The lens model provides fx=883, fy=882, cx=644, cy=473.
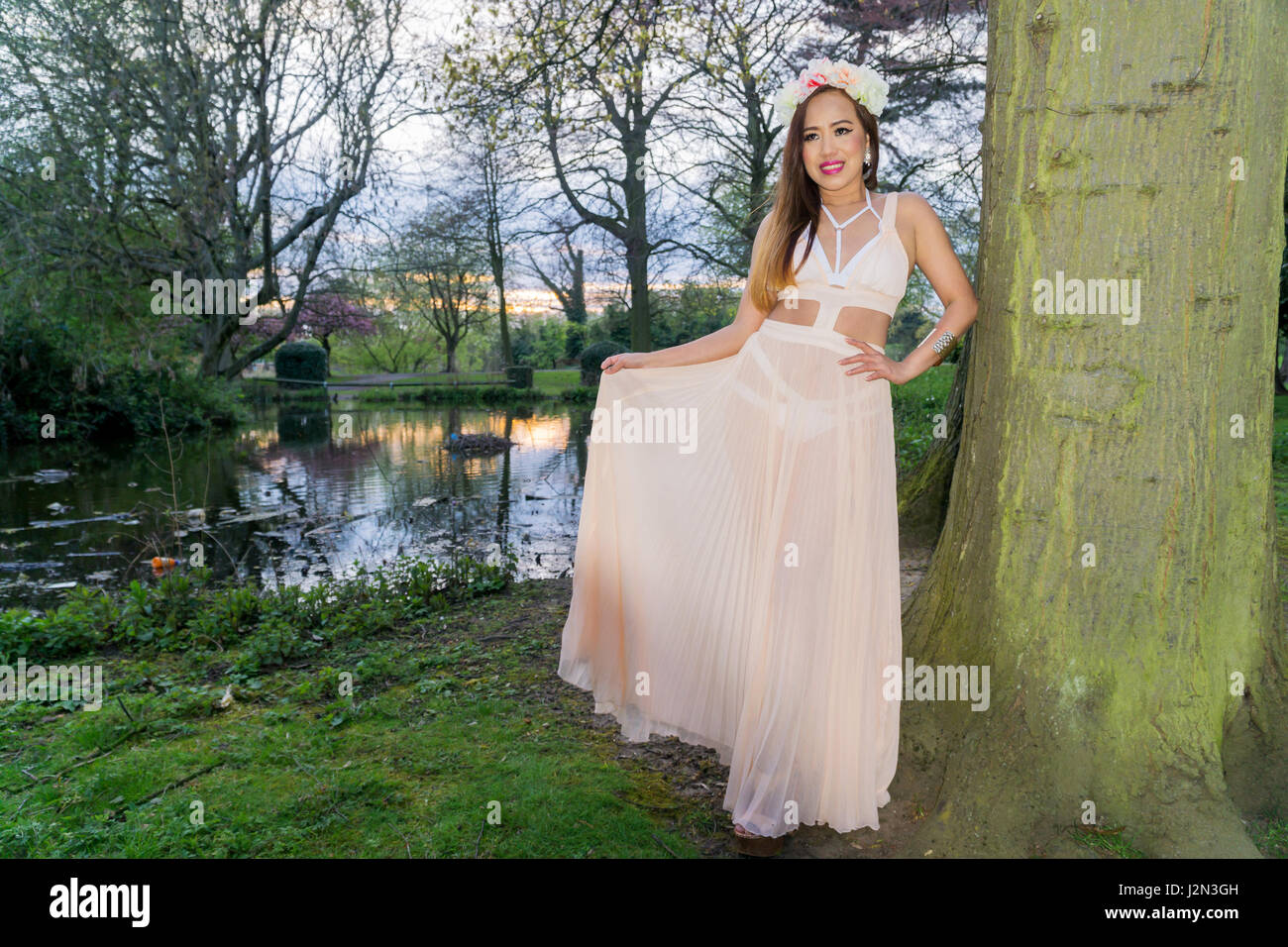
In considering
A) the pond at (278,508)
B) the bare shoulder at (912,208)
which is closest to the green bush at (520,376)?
the pond at (278,508)

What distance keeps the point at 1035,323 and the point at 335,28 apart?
15.0 m

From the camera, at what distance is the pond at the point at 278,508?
7902mm

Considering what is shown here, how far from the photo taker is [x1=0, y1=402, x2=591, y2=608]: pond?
311 inches

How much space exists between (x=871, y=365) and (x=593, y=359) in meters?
26.7

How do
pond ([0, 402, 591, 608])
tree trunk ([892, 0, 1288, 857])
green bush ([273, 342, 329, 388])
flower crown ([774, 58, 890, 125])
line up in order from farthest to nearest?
1. green bush ([273, 342, 329, 388])
2. pond ([0, 402, 591, 608])
3. flower crown ([774, 58, 890, 125])
4. tree trunk ([892, 0, 1288, 857])

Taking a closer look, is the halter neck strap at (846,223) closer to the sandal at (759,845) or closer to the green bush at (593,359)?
the sandal at (759,845)

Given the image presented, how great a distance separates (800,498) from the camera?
287 cm

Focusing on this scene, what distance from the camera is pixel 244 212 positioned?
15.6 meters

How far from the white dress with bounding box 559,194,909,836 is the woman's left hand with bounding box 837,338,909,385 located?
0.07 meters

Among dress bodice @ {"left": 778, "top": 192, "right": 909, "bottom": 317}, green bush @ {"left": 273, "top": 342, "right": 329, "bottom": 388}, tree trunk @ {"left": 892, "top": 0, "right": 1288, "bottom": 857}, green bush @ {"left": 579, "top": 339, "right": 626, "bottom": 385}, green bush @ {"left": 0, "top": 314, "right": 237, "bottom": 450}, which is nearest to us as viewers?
tree trunk @ {"left": 892, "top": 0, "right": 1288, "bottom": 857}

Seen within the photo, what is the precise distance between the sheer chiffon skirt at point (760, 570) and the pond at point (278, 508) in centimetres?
349

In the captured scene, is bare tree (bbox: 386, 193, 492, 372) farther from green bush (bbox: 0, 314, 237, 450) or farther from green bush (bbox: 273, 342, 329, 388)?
green bush (bbox: 0, 314, 237, 450)

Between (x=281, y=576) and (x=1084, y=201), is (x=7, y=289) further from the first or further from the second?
(x=1084, y=201)

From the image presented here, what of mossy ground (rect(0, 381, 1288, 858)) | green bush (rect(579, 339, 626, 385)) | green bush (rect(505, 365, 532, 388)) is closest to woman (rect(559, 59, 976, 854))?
mossy ground (rect(0, 381, 1288, 858))
